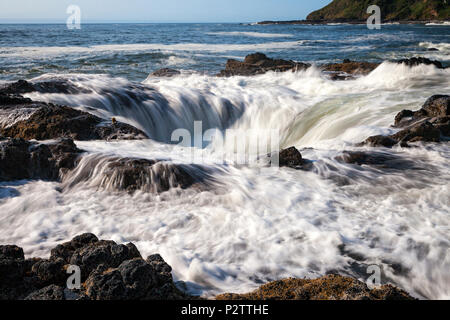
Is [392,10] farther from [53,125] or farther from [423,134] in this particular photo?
[53,125]

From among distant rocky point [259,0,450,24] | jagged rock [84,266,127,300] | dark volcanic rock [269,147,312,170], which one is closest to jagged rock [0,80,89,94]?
dark volcanic rock [269,147,312,170]

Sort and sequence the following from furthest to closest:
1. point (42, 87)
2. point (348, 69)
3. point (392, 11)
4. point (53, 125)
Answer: point (392, 11) < point (348, 69) < point (42, 87) < point (53, 125)

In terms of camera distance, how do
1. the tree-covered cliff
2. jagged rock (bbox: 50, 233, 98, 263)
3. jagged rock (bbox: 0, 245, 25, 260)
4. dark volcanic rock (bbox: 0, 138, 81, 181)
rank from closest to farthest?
jagged rock (bbox: 0, 245, 25, 260)
jagged rock (bbox: 50, 233, 98, 263)
dark volcanic rock (bbox: 0, 138, 81, 181)
the tree-covered cliff

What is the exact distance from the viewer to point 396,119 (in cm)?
723

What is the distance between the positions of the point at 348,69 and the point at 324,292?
13231 millimetres

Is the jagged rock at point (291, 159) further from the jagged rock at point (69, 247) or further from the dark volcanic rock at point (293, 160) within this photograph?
the jagged rock at point (69, 247)

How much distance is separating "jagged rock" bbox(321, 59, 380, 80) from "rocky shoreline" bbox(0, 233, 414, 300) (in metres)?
11.4

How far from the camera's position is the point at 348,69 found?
14430 mm

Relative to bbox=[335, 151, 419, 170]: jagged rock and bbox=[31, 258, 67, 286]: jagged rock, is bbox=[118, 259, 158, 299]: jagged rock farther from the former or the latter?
bbox=[335, 151, 419, 170]: jagged rock

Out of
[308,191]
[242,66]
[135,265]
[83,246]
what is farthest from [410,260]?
[242,66]

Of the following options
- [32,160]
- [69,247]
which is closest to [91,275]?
[69,247]

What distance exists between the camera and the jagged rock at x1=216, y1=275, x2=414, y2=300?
8.06 ft

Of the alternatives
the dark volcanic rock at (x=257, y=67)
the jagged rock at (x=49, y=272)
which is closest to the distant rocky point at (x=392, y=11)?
the dark volcanic rock at (x=257, y=67)

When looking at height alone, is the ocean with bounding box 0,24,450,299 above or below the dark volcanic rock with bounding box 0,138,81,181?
below
